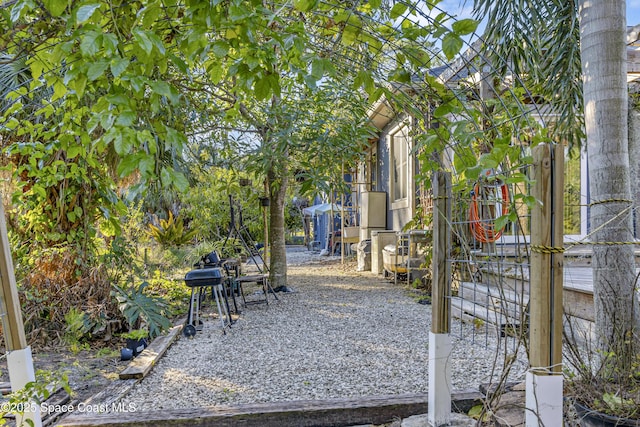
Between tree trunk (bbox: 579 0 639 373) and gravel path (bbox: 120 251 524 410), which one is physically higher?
tree trunk (bbox: 579 0 639 373)

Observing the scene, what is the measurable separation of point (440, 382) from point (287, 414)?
83cm

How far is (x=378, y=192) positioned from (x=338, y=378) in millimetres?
7575

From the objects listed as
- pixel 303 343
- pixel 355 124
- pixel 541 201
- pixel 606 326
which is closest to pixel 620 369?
pixel 606 326

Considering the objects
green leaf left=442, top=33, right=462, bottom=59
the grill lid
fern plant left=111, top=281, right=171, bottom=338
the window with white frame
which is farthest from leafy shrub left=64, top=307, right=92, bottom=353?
the window with white frame

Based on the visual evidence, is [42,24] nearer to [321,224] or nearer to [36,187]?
[36,187]

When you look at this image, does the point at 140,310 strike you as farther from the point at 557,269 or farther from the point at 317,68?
the point at 557,269

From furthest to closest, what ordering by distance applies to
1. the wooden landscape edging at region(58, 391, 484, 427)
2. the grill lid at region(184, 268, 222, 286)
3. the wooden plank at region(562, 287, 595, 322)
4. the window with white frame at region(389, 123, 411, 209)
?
the window with white frame at region(389, 123, 411, 209) → the grill lid at region(184, 268, 222, 286) → the wooden plank at region(562, 287, 595, 322) → the wooden landscape edging at region(58, 391, 484, 427)

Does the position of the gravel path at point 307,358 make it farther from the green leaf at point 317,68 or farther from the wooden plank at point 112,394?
the green leaf at point 317,68

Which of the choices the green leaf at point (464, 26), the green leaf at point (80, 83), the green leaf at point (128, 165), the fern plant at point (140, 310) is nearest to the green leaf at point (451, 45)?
the green leaf at point (464, 26)

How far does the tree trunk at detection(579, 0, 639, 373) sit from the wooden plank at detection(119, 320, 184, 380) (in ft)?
9.79

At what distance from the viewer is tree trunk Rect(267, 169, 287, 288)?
6.78 meters

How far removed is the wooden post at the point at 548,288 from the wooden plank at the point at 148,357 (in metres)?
2.74

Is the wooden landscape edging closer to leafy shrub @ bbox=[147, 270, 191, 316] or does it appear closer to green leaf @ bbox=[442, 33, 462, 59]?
green leaf @ bbox=[442, 33, 462, 59]

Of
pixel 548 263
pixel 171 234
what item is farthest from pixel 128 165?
pixel 171 234
